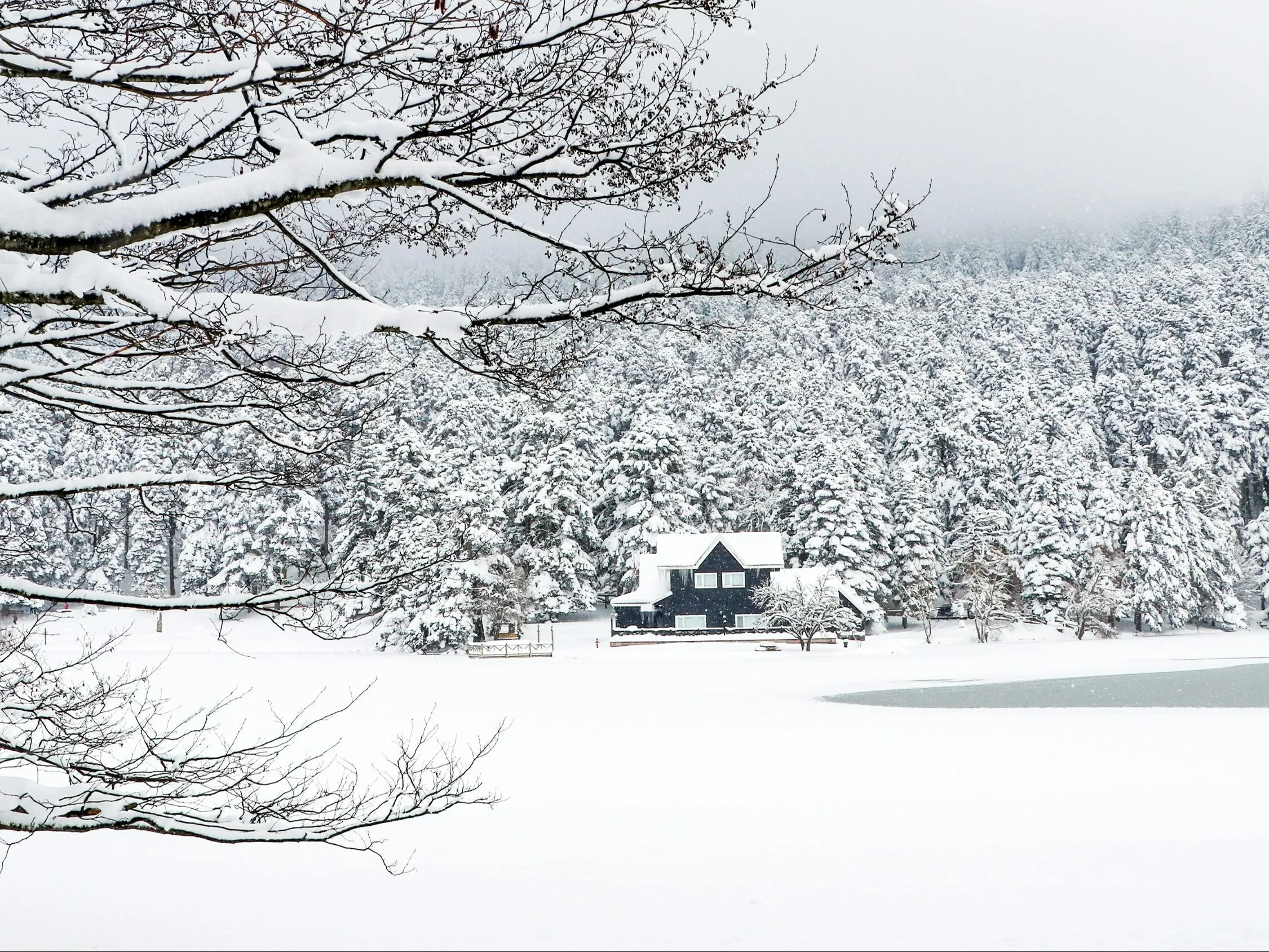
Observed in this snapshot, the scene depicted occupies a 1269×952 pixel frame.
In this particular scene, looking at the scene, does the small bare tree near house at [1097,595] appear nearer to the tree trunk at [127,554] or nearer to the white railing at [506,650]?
the white railing at [506,650]

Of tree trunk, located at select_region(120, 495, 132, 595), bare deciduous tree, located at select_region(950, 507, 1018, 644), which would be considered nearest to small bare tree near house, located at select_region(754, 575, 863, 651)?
bare deciduous tree, located at select_region(950, 507, 1018, 644)

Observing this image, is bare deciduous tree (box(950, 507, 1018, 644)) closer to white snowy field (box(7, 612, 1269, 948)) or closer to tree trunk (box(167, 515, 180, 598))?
white snowy field (box(7, 612, 1269, 948))

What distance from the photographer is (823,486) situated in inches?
2035

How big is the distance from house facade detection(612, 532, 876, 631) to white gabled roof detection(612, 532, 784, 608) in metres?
0.04

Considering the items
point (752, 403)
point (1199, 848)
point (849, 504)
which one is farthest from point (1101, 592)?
point (1199, 848)

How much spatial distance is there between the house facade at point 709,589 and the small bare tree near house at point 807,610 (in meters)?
1.48

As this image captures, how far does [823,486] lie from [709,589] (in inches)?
378

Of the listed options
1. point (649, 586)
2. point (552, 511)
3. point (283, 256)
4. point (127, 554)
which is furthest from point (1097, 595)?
point (127, 554)

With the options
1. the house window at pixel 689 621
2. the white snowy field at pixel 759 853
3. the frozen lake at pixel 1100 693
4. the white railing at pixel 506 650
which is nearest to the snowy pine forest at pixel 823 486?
the white railing at pixel 506 650

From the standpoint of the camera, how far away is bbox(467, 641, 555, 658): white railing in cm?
3869

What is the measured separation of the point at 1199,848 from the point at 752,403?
53.1m

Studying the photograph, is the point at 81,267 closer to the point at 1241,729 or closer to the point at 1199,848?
the point at 1199,848

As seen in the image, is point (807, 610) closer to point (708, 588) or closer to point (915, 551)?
point (708, 588)

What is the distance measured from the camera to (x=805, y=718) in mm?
18922
